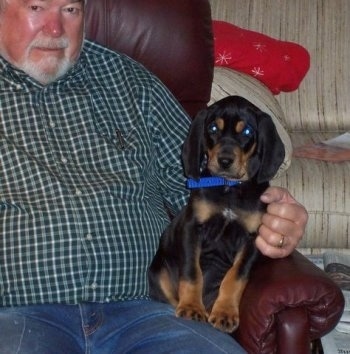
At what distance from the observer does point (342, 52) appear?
3.29 meters

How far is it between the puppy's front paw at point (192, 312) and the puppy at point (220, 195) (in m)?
0.05

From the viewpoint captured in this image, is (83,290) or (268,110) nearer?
(83,290)

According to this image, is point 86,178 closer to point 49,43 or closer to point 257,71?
point 49,43

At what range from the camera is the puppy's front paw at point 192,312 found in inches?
64.5

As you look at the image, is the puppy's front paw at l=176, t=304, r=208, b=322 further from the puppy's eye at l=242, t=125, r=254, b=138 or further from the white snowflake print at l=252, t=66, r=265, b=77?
the white snowflake print at l=252, t=66, r=265, b=77

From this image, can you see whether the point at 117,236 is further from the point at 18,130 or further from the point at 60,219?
the point at 18,130

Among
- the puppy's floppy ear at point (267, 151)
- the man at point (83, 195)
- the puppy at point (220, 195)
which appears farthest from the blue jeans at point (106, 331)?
the puppy's floppy ear at point (267, 151)

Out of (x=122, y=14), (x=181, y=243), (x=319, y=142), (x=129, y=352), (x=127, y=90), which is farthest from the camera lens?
(x=319, y=142)

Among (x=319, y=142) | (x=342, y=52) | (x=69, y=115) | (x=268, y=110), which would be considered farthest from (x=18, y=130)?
(x=342, y=52)

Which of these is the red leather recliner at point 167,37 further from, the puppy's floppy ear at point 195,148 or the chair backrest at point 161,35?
the puppy's floppy ear at point 195,148

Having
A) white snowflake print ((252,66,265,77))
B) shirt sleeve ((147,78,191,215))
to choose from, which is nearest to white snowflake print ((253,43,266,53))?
white snowflake print ((252,66,265,77))

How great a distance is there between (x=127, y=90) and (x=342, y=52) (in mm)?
1662

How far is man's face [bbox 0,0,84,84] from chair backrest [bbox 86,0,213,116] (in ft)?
0.78

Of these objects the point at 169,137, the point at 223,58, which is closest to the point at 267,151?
the point at 169,137
